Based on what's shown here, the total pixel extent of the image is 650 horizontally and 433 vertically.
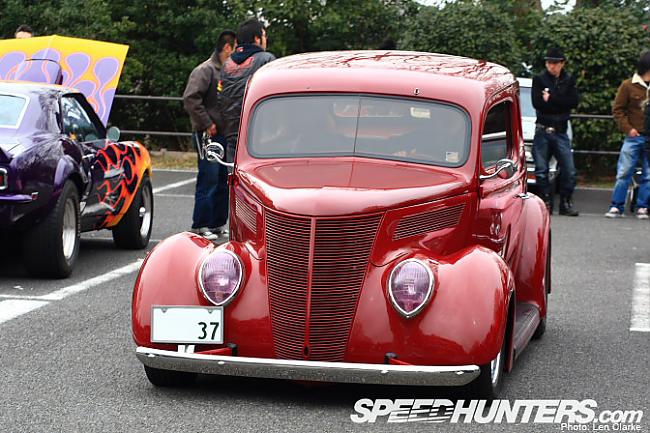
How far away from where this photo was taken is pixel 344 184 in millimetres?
7238

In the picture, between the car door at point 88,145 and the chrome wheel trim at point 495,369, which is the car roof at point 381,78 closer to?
the chrome wheel trim at point 495,369

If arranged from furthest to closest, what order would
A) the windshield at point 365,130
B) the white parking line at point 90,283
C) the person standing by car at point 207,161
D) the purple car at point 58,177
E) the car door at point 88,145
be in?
the person standing by car at point 207,161 → the car door at point 88,145 → the purple car at point 58,177 → the white parking line at point 90,283 → the windshield at point 365,130

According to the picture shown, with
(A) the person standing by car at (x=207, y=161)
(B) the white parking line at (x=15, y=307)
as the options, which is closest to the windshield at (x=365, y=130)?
(B) the white parking line at (x=15, y=307)

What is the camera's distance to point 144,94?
26.7 metres

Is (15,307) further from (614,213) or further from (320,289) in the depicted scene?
(614,213)

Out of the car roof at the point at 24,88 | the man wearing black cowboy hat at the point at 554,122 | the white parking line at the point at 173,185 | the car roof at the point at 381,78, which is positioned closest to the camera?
the car roof at the point at 381,78

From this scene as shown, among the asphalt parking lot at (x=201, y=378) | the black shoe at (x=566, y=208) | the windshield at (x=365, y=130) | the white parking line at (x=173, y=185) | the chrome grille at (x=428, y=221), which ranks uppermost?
the windshield at (x=365, y=130)

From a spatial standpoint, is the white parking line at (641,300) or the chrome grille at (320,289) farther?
the white parking line at (641,300)

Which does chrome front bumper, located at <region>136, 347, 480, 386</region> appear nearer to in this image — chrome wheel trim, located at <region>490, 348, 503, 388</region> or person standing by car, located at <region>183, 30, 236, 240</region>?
chrome wheel trim, located at <region>490, 348, 503, 388</region>

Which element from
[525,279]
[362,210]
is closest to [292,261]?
[362,210]

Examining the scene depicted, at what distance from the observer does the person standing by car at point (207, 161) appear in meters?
13.6

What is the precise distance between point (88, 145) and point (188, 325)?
5.51 meters

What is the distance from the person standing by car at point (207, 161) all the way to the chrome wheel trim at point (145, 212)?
477 mm

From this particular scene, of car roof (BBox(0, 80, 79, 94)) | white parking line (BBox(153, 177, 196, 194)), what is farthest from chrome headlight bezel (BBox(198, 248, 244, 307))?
white parking line (BBox(153, 177, 196, 194))
